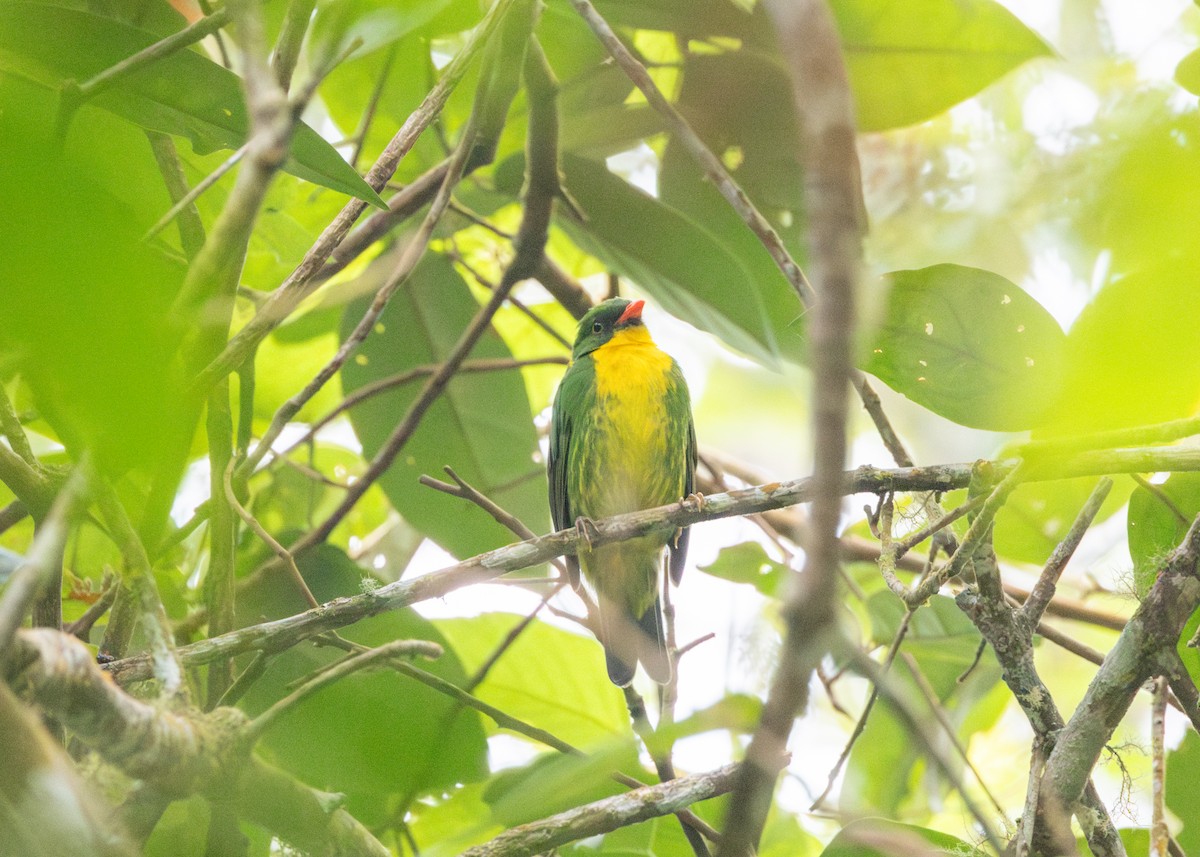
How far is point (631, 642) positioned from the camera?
12.5 ft

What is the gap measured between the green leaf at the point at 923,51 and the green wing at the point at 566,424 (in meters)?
1.37

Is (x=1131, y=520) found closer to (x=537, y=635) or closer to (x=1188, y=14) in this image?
(x=537, y=635)

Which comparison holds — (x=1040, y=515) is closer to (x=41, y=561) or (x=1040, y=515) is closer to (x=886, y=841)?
(x=886, y=841)

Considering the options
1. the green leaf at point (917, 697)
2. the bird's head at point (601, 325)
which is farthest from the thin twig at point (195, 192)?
the green leaf at point (917, 697)

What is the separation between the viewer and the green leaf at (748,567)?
2.99 metres

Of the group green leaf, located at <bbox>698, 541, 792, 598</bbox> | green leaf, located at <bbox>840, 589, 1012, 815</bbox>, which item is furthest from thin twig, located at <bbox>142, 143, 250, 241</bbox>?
green leaf, located at <bbox>840, 589, 1012, 815</bbox>

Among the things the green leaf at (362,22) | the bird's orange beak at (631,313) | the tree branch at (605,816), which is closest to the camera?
the green leaf at (362,22)

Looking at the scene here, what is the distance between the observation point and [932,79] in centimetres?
297

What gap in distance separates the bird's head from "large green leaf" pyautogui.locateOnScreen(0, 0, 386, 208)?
78.1 inches

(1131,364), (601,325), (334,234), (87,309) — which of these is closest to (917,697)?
(601,325)

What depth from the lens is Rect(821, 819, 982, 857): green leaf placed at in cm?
186

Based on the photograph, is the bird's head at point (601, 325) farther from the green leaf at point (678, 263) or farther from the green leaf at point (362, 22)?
the green leaf at point (362, 22)

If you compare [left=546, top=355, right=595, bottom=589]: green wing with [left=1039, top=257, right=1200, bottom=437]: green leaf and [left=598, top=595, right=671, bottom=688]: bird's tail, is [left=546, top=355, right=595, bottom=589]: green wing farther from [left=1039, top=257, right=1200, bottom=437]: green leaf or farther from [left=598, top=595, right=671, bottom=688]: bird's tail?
[left=1039, top=257, right=1200, bottom=437]: green leaf

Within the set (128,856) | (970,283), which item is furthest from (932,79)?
(128,856)
